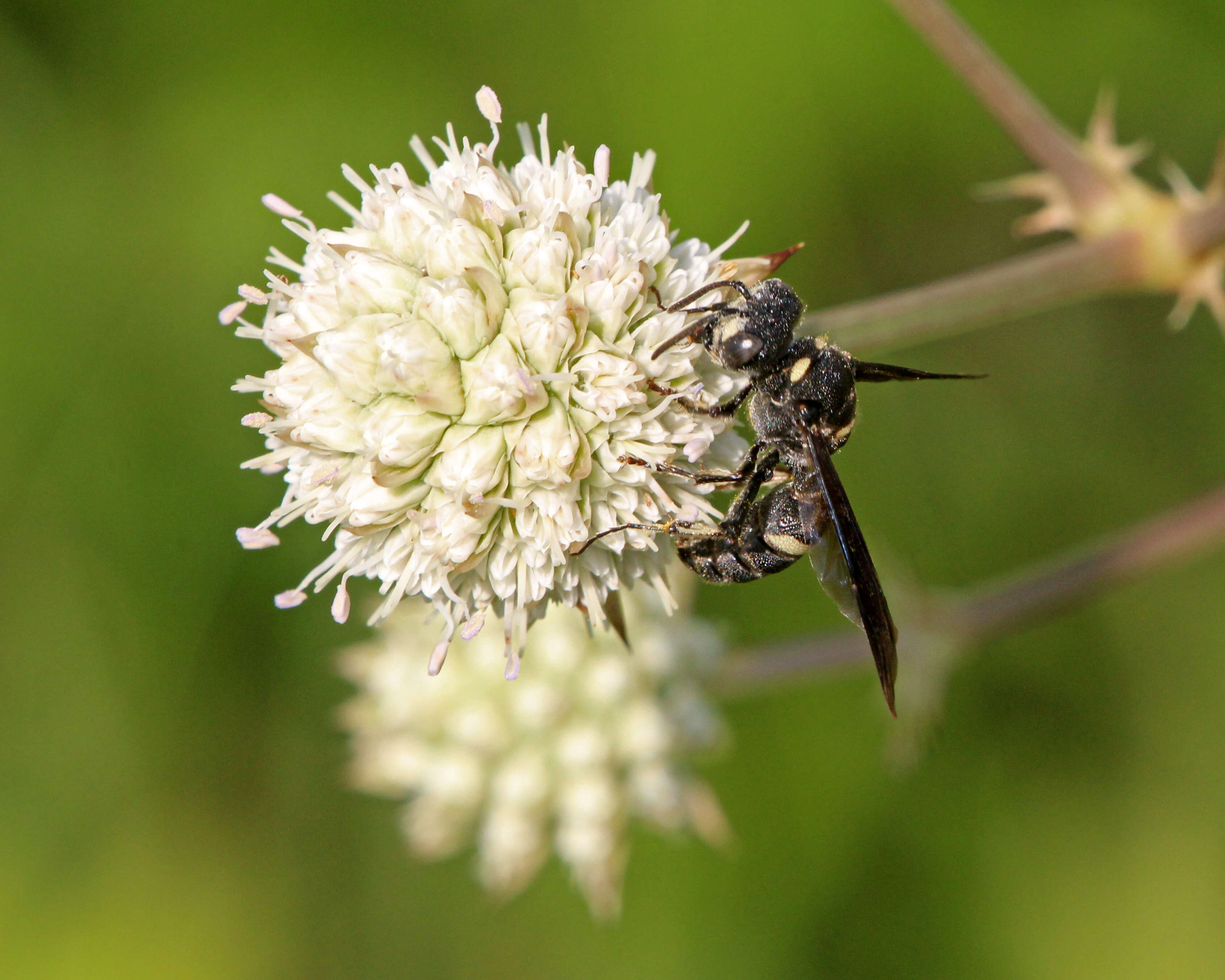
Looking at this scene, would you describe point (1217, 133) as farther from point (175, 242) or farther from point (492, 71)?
point (175, 242)

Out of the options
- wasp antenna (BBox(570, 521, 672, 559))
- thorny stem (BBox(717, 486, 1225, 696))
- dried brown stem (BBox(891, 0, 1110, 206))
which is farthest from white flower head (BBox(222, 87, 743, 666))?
thorny stem (BBox(717, 486, 1225, 696))

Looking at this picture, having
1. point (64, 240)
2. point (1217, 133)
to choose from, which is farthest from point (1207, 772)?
point (64, 240)

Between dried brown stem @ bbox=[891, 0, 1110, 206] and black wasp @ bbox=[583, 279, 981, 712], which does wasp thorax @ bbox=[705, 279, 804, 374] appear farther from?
dried brown stem @ bbox=[891, 0, 1110, 206]

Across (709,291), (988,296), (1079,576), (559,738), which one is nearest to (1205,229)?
(988,296)

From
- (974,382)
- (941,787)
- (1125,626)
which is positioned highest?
(974,382)

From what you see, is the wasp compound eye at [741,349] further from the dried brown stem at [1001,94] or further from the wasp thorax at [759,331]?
the dried brown stem at [1001,94]

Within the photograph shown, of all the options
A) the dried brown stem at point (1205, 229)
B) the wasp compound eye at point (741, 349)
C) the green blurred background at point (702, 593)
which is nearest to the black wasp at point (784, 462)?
the wasp compound eye at point (741, 349)

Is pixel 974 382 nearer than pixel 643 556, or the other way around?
pixel 643 556
